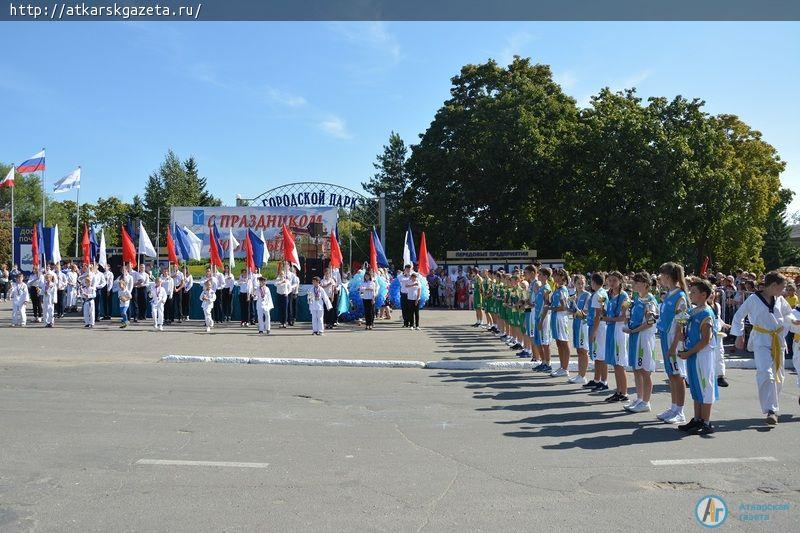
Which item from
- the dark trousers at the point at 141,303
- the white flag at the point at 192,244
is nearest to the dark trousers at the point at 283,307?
the dark trousers at the point at 141,303

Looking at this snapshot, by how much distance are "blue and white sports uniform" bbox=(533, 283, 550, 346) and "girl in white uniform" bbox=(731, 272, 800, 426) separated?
4102 mm

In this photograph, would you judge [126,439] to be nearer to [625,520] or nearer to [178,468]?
[178,468]

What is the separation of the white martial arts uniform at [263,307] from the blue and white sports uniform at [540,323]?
9210 millimetres

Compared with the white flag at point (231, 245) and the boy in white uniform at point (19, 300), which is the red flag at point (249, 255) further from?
the boy in white uniform at point (19, 300)

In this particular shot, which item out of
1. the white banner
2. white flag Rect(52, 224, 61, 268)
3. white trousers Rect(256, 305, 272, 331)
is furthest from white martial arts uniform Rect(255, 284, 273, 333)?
white flag Rect(52, 224, 61, 268)

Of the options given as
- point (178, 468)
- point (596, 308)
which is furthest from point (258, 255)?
point (178, 468)

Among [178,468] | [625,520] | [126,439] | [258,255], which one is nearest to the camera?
[625,520]

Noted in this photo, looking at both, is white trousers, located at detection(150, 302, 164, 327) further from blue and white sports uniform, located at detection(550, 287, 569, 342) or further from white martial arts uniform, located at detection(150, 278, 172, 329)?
blue and white sports uniform, located at detection(550, 287, 569, 342)

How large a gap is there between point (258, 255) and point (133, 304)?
4.87 meters

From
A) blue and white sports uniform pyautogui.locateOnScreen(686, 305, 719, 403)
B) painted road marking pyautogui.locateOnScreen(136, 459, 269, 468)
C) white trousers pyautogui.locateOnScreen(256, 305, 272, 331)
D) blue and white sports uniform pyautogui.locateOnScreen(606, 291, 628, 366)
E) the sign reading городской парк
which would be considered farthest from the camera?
the sign reading городской парк

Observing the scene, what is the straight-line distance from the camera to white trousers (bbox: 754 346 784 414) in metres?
8.11

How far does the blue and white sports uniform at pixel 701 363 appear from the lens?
24.9 ft

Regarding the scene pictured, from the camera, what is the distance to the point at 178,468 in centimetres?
612

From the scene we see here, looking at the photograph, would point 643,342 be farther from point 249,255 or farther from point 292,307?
point 249,255
